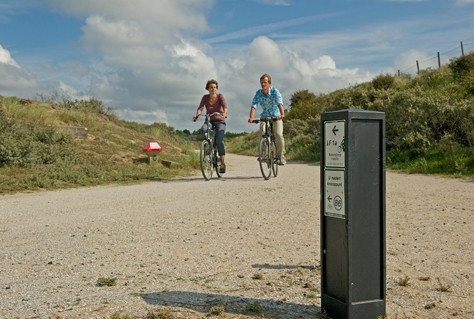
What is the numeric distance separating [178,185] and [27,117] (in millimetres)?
9149

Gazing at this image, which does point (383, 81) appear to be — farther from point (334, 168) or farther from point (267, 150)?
point (334, 168)

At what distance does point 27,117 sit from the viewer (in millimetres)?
18672

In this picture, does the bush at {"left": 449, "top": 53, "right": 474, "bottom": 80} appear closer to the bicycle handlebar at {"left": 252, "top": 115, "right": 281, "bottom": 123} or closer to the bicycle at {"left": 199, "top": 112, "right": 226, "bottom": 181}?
the bicycle handlebar at {"left": 252, "top": 115, "right": 281, "bottom": 123}

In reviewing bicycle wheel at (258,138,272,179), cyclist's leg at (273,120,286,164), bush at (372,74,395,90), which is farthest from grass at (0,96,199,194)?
bush at (372,74,395,90)

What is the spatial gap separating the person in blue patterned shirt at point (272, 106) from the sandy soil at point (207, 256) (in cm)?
301

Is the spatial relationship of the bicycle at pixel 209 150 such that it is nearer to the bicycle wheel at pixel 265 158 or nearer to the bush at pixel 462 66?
the bicycle wheel at pixel 265 158

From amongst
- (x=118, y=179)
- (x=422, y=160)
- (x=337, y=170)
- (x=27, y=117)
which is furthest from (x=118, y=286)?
(x=27, y=117)

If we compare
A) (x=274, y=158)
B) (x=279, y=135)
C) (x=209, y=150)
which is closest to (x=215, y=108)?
(x=209, y=150)

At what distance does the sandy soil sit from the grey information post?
0.70 meters

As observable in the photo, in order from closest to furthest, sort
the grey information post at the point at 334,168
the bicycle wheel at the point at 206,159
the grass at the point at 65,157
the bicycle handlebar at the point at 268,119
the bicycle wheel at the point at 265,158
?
1. the grey information post at the point at 334,168
2. the bicycle wheel at the point at 265,158
3. the bicycle handlebar at the point at 268,119
4. the grass at the point at 65,157
5. the bicycle wheel at the point at 206,159

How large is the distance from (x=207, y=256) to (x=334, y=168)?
200cm

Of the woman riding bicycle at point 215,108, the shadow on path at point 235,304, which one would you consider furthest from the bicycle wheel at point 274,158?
the shadow on path at point 235,304

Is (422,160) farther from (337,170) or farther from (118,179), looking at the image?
(337,170)

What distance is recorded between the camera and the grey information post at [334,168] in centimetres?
348
